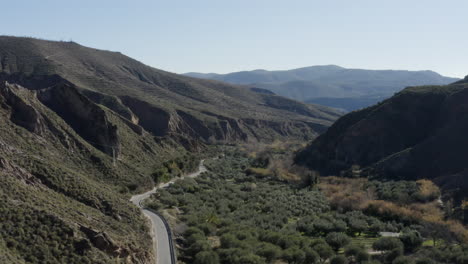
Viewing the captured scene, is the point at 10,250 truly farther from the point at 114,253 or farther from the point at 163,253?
the point at 163,253

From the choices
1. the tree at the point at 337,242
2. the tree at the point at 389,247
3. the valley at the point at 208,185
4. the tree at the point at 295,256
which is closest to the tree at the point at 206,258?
the valley at the point at 208,185

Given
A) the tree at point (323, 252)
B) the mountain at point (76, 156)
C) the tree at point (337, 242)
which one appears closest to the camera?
the mountain at point (76, 156)

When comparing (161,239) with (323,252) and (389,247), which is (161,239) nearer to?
(323,252)

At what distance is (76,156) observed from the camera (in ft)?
141

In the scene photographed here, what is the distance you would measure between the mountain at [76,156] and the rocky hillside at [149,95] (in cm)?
42

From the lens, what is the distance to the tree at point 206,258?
2743cm

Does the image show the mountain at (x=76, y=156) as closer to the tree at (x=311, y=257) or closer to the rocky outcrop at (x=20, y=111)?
the rocky outcrop at (x=20, y=111)

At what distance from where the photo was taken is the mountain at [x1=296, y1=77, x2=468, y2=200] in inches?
2621

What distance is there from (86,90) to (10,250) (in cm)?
7719

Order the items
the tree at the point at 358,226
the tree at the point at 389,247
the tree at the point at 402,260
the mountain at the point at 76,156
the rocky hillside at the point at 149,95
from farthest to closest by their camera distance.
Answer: the rocky hillside at the point at 149,95 < the tree at the point at 358,226 < the tree at the point at 389,247 < the tree at the point at 402,260 < the mountain at the point at 76,156

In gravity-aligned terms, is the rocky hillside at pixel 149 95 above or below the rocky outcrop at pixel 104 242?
above

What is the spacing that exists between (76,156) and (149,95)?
80.6 m

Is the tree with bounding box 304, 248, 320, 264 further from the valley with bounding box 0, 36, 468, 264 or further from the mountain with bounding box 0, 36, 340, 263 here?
the mountain with bounding box 0, 36, 340, 263

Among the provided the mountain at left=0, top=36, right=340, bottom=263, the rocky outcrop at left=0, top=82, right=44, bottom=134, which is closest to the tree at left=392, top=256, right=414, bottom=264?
the mountain at left=0, top=36, right=340, bottom=263
